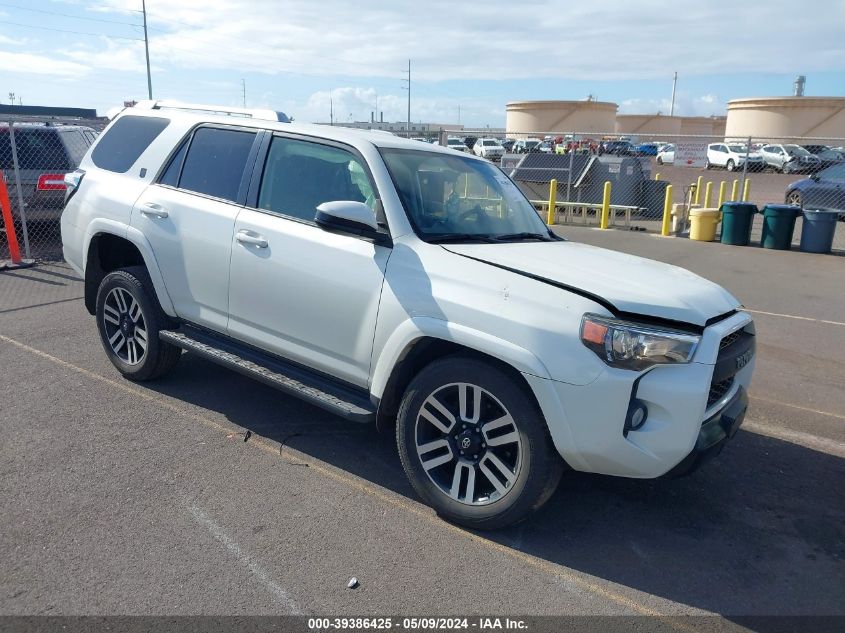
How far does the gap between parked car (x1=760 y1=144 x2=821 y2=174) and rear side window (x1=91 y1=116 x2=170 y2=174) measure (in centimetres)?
3524

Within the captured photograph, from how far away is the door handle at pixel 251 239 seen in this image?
407cm

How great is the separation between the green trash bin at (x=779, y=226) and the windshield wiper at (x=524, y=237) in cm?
1087

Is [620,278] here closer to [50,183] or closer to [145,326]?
[145,326]

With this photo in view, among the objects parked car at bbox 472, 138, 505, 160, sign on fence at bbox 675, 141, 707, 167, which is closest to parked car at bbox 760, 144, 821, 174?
parked car at bbox 472, 138, 505, 160

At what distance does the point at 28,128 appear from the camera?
11406mm

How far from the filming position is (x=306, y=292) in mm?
3873

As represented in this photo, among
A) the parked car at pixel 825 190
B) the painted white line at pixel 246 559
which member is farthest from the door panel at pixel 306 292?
the parked car at pixel 825 190

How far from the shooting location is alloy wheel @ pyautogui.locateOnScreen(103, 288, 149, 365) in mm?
5016

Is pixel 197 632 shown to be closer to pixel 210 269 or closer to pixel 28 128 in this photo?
pixel 210 269

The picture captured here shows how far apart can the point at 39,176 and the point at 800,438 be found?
10853mm

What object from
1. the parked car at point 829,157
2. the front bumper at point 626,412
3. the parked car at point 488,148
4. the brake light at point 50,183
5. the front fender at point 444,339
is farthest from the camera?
the parked car at point 488,148

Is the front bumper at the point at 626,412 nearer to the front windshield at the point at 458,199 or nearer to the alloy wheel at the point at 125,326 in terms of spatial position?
the front windshield at the point at 458,199

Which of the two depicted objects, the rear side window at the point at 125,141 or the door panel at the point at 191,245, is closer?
the door panel at the point at 191,245

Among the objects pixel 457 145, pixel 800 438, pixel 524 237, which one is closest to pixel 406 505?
pixel 524 237
